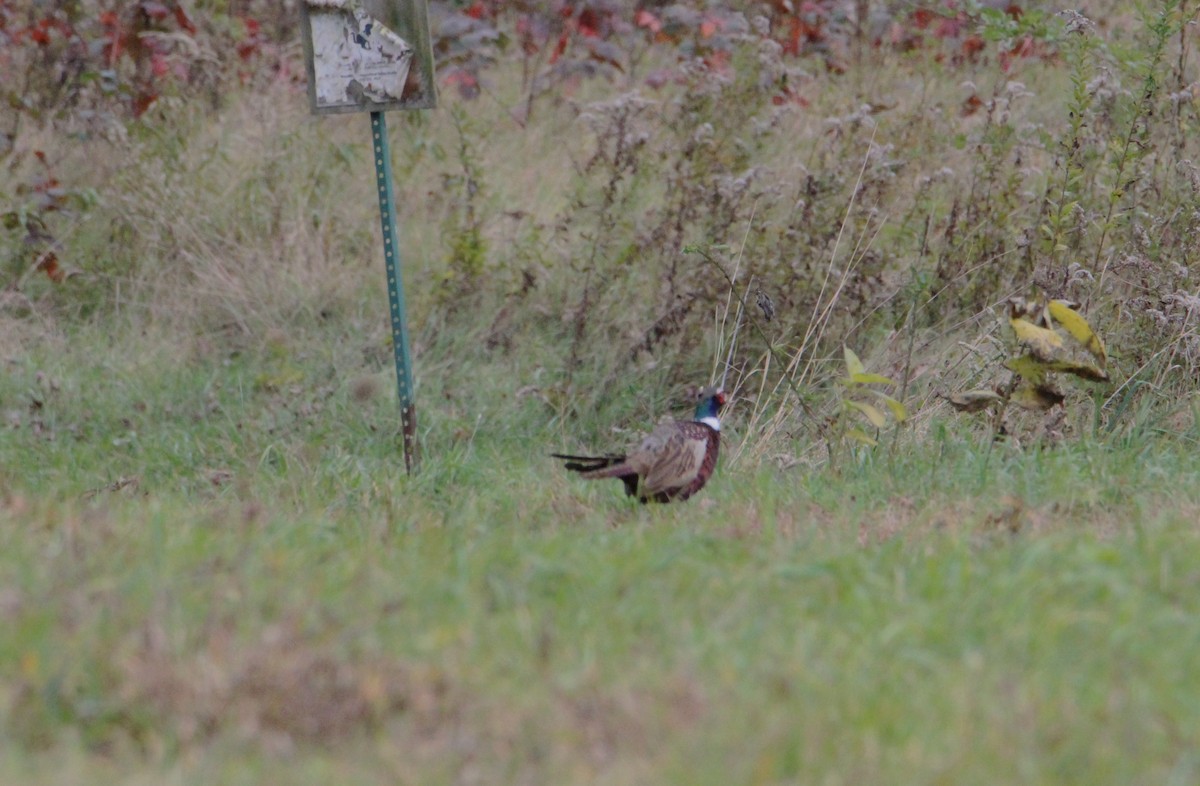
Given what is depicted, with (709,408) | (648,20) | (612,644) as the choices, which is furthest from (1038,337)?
(648,20)

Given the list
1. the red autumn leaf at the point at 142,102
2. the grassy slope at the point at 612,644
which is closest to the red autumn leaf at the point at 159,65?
the red autumn leaf at the point at 142,102

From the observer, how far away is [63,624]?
11.4ft

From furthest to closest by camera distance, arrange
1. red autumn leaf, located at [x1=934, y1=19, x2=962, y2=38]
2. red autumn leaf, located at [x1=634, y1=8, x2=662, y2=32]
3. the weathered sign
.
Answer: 1. red autumn leaf, located at [x1=634, y1=8, x2=662, y2=32]
2. red autumn leaf, located at [x1=934, y1=19, x2=962, y2=38]
3. the weathered sign

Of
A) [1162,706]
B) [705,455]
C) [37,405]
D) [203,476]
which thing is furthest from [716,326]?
[1162,706]

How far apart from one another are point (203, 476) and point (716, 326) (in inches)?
100

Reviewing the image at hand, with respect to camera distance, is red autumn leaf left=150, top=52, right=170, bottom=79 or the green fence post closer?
the green fence post

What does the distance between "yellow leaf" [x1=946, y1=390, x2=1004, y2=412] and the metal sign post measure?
2.37 m

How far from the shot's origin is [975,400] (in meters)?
6.02

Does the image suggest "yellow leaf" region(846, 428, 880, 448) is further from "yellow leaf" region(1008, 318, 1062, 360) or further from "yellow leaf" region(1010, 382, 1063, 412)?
"yellow leaf" region(1008, 318, 1062, 360)

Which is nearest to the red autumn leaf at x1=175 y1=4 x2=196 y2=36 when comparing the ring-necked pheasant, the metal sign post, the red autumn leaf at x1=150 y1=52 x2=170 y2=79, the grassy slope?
the red autumn leaf at x1=150 y1=52 x2=170 y2=79

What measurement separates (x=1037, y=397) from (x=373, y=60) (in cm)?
301

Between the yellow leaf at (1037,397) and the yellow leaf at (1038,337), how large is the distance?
10.8 inches

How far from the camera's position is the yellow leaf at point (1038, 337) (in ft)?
18.2

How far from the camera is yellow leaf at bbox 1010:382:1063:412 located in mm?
5895
